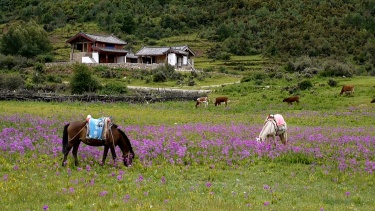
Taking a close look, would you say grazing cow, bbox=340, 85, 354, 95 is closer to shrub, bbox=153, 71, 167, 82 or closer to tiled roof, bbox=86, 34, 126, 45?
shrub, bbox=153, 71, 167, 82

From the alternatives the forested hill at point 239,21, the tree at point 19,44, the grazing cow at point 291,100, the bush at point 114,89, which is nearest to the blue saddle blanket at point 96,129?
the grazing cow at point 291,100

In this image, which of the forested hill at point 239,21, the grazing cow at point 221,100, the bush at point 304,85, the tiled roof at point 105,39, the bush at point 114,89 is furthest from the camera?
the forested hill at point 239,21

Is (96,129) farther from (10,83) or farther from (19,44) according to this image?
(19,44)

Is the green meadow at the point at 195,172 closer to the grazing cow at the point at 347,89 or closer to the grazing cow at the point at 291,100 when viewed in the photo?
the grazing cow at the point at 291,100

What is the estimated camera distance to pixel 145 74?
74.8 m

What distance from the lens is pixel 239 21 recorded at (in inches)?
5645

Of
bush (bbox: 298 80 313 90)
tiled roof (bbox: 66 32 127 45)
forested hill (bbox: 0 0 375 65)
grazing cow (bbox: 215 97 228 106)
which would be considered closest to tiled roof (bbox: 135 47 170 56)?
tiled roof (bbox: 66 32 127 45)

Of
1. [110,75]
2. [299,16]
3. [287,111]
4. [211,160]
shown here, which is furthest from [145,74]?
[299,16]

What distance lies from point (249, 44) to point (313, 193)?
4354 inches

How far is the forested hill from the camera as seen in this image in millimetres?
110250

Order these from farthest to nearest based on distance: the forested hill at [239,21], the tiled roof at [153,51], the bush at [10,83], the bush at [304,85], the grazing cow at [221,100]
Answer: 1. the forested hill at [239,21]
2. the tiled roof at [153,51]
3. the bush at [10,83]
4. the bush at [304,85]
5. the grazing cow at [221,100]

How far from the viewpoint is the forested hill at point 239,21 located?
110250 millimetres

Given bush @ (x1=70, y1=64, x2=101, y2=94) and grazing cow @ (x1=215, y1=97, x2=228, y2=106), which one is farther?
bush @ (x1=70, y1=64, x2=101, y2=94)

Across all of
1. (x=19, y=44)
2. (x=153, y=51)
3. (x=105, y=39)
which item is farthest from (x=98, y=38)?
(x=19, y=44)
